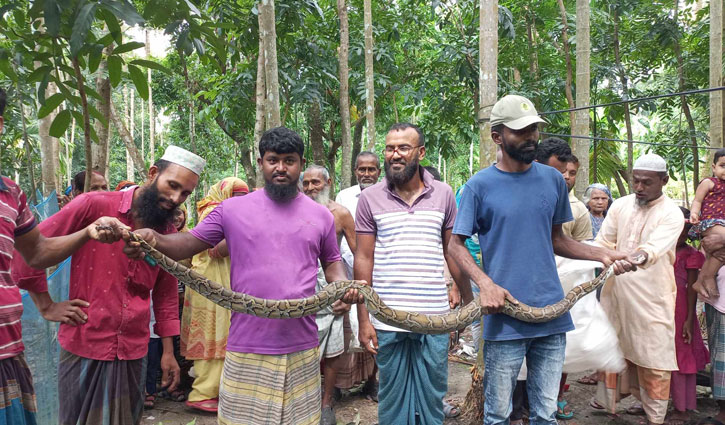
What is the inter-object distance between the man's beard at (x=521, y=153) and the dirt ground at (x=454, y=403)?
2.85m

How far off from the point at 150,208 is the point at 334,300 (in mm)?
1197

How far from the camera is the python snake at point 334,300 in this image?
284 cm

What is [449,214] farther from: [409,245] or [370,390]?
[370,390]

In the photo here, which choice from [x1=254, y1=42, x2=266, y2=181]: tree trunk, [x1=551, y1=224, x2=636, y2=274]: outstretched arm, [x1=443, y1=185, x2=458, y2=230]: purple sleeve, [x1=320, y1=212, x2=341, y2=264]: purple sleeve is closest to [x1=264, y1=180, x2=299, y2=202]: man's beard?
[x1=320, y1=212, x2=341, y2=264]: purple sleeve

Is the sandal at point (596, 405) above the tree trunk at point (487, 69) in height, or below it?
below

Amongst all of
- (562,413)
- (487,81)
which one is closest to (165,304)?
(487,81)

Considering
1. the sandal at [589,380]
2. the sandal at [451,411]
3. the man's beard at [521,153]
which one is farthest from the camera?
the sandal at [589,380]

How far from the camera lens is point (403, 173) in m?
3.58

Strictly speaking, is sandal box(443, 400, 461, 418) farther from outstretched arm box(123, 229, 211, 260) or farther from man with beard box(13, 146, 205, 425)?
outstretched arm box(123, 229, 211, 260)

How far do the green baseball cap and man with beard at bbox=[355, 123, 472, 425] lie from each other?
69 centimetres

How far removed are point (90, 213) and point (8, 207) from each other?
1.93 ft

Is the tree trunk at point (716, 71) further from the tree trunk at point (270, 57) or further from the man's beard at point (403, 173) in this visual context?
the tree trunk at point (270, 57)

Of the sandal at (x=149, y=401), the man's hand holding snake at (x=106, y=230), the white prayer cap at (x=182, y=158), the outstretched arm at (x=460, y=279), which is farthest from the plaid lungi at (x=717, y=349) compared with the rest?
the sandal at (x=149, y=401)

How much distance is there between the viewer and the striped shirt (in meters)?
2.20
